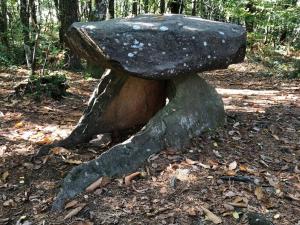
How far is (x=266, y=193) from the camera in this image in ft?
13.4

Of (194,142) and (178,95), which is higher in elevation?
(178,95)

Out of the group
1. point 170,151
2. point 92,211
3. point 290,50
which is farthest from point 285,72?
point 92,211

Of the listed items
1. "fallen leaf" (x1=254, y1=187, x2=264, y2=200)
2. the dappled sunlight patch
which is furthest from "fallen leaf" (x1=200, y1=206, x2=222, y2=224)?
the dappled sunlight patch

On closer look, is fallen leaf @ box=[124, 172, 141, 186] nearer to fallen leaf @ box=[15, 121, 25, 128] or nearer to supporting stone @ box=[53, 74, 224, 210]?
supporting stone @ box=[53, 74, 224, 210]

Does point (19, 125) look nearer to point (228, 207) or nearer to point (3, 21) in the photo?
point (228, 207)

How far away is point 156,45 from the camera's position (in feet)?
15.4

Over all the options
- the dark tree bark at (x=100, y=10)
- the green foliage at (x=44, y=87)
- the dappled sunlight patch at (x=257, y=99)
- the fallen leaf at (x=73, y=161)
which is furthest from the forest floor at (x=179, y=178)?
the dark tree bark at (x=100, y=10)

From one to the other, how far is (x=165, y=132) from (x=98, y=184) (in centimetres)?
111

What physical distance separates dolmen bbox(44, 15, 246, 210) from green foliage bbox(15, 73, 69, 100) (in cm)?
220

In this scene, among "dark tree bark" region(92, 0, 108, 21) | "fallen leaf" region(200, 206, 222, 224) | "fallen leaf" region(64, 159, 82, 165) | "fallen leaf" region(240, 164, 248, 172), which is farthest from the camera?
"dark tree bark" region(92, 0, 108, 21)

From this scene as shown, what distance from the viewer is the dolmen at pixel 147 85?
4.43 metres

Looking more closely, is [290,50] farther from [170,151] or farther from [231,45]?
[170,151]

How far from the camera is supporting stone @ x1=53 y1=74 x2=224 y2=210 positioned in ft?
13.7

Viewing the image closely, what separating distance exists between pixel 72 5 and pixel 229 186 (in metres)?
7.32
